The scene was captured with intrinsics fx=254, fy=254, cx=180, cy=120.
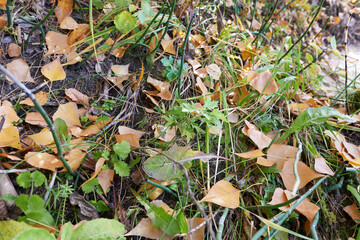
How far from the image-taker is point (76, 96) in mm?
994

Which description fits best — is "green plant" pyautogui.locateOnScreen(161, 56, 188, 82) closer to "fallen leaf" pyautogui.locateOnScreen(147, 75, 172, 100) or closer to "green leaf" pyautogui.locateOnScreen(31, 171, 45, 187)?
"fallen leaf" pyautogui.locateOnScreen(147, 75, 172, 100)

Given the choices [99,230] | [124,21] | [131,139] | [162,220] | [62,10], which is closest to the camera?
[99,230]

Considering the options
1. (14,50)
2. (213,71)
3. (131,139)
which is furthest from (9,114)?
(213,71)

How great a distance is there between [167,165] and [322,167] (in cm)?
63

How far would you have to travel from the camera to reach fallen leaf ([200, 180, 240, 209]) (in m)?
0.85

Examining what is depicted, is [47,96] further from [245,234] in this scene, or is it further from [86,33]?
[245,234]

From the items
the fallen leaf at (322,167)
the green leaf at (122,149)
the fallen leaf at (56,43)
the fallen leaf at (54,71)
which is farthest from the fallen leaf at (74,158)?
the fallen leaf at (322,167)

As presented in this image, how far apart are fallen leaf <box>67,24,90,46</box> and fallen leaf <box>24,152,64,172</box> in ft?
1.71

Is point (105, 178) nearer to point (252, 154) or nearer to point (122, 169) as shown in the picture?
point (122, 169)

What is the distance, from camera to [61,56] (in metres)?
1.06

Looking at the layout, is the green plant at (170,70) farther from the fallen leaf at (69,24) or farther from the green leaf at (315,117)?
the green leaf at (315,117)

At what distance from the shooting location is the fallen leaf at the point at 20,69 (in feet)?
3.12

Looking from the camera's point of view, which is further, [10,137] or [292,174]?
[292,174]

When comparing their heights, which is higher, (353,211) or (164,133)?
(164,133)
